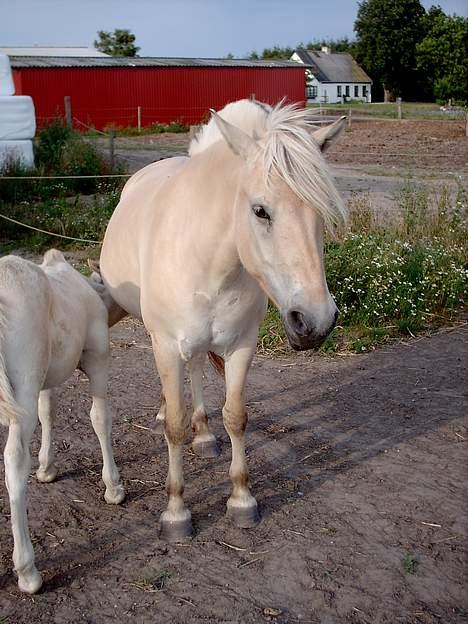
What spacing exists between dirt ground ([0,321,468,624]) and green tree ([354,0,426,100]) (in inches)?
2118

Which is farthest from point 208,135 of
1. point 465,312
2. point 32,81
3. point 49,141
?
point 32,81

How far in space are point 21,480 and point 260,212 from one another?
4.65 ft

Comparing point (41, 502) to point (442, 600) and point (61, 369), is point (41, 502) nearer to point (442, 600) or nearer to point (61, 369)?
point (61, 369)

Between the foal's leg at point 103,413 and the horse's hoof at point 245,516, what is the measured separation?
61 centimetres

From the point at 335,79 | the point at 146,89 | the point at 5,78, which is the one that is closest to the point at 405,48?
the point at 335,79

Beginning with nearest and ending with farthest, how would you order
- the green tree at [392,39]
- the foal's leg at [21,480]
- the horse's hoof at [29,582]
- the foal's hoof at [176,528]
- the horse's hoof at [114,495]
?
the foal's leg at [21,480] → the horse's hoof at [29,582] → the foal's hoof at [176,528] → the horse's hoof at [114,495] → the green tree at [392,39]

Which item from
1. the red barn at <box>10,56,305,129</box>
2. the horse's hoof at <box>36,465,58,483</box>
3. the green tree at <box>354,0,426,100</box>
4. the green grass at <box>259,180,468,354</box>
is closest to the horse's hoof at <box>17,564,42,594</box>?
the horse's hoof at <box>36,465,58,483</box>

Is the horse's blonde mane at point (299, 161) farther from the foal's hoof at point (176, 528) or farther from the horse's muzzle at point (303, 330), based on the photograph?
the foal's hoof at point (176, 528)

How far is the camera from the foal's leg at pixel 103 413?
366 cm

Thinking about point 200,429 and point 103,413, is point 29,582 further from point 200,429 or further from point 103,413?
point 200,429

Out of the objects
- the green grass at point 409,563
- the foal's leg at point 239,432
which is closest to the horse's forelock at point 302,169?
the foal's leg at point 239,432

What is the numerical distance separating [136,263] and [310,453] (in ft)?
5.01

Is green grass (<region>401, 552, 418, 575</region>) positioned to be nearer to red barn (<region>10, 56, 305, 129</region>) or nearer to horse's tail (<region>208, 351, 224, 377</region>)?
horse's tail (<region>208, 351, 224, 377</region>)

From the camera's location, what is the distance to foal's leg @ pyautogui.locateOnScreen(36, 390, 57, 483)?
154 inches
